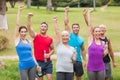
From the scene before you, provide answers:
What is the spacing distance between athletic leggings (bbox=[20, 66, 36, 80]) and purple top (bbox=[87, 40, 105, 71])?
4.17 ft

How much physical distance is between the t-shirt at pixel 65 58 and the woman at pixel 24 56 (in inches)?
27.8

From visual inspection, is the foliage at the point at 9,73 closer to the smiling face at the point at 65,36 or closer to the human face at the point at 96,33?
the smiling face at the point at 65,36

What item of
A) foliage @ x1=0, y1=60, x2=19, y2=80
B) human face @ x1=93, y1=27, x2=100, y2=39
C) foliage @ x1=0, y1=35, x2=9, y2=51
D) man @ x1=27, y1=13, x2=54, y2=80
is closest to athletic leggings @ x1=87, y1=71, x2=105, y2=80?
human face @ x1=93, y1=27, x2=100, y2=39

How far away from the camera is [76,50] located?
9852mm

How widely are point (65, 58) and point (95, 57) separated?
69 cm

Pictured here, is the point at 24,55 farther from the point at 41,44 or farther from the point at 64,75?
the point at 64,75

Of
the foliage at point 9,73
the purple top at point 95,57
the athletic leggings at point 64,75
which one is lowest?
the foliage at point 9,73

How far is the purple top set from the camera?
9.12 metres

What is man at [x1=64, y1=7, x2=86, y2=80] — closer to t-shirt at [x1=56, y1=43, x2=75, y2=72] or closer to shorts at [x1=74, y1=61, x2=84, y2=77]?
shorts at [x1=74, y1=61, x2=84, y2=77]

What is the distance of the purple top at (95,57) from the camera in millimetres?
9125

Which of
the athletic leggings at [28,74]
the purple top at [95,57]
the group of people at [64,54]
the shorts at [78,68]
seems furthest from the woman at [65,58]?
the shorts at [78,68]

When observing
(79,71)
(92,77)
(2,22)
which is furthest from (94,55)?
(2,22)

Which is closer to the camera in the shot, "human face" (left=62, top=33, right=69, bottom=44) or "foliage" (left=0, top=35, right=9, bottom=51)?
"human face" (left=62, top=33, right=69, bottom=44)

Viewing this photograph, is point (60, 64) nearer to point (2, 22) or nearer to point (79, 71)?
point (79, 71)
